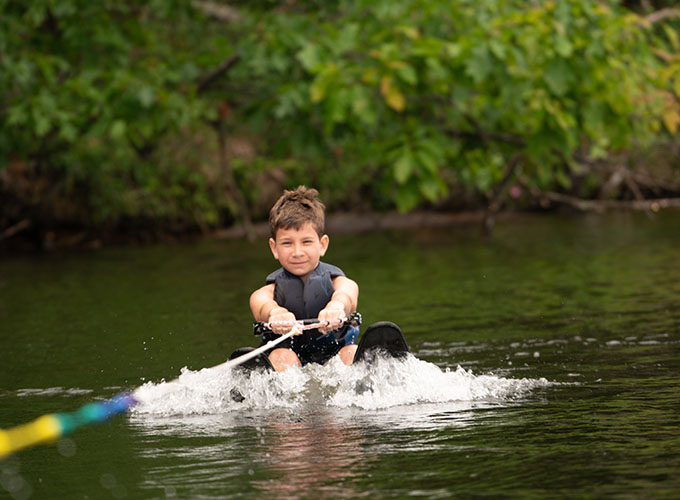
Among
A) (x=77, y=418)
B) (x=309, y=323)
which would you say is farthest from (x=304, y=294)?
(x=77, y=418)

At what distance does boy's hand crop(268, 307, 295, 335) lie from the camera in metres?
5.89

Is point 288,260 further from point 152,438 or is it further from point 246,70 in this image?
point 246,70

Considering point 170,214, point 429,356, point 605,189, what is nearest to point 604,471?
point 429,356

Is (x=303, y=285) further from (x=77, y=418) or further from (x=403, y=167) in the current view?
(x=403, y=167)

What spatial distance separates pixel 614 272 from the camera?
1227 cm

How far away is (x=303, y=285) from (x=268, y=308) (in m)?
0.35

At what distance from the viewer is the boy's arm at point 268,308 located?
604 centimetres

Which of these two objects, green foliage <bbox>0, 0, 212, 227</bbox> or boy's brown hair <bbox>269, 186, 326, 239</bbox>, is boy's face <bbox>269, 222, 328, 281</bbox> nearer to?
boy's brown hair <bbox>269, 186, 326, 239</bbox>

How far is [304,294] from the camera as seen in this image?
6.54 meters

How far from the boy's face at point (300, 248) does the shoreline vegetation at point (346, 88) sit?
687 cm

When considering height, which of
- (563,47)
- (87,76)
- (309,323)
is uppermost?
(87,76)

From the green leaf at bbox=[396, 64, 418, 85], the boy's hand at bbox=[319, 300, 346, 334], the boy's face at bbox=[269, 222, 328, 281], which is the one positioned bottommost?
the boy's hand at bbox=[319, 300, 346, 334]

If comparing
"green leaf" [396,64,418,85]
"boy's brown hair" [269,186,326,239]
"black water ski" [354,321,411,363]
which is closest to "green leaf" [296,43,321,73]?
"green leaf" [396,64,418,85]

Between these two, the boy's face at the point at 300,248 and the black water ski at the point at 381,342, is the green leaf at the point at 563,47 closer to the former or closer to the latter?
the boy's face at the point at 300,248
